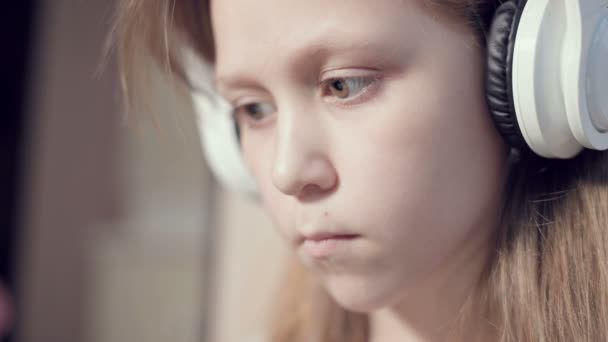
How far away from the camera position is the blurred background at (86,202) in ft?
7.49

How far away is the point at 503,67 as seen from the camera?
56cm

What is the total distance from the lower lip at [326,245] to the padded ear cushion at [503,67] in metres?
0.16

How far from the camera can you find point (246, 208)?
139 cm

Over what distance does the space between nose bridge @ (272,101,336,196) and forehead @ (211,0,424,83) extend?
55 millimetres

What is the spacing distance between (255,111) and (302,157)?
0.13 metres

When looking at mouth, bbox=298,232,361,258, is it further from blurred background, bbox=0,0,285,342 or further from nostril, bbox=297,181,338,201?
blurred background, bbox=0,0,285,342

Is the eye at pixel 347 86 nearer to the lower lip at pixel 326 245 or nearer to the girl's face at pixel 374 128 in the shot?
the girl's face at pixel 374 128

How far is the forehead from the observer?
0.56 meters

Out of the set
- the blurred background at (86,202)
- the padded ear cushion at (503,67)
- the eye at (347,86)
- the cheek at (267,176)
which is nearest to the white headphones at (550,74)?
the padded ear cushion at (503,67)

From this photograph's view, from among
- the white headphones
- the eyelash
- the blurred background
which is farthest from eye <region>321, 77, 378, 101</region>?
the blurred background

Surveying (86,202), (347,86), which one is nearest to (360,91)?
(347,86)

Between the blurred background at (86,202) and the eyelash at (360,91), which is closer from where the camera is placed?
the eyelash at (360,91)

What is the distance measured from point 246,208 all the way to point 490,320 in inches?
30.9

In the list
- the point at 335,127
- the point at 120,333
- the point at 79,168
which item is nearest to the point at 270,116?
the point at 335,127
